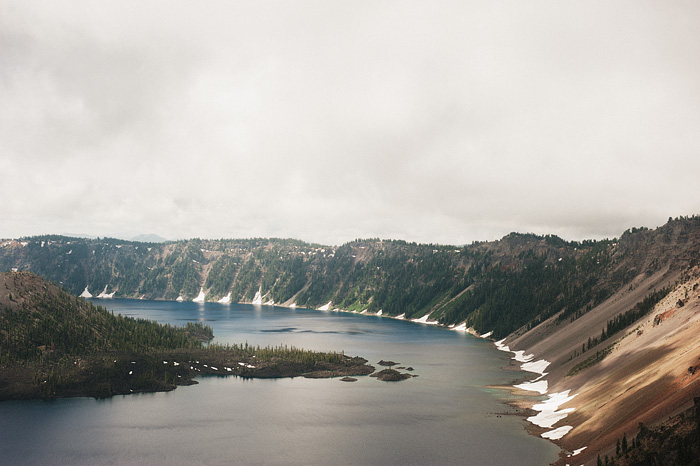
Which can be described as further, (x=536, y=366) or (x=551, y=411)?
(x=536, y=366)

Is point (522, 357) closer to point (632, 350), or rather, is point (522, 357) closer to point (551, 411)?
point (632, 350)

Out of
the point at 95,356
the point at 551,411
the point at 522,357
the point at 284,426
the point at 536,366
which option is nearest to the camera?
the point at 284,426

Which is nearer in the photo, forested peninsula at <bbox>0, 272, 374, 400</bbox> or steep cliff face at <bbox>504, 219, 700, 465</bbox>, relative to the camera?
steep cliff face at <bbox>504, 219, 700, 465</bbox>

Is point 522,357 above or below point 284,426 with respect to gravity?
above

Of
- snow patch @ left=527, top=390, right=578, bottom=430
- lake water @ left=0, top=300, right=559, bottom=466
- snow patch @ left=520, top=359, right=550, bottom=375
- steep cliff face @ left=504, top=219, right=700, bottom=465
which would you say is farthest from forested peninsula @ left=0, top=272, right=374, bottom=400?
steep cliff face @ left=504, top=219, right=700, bottom=465

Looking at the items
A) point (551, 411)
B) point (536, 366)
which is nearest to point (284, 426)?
point (551, 411)

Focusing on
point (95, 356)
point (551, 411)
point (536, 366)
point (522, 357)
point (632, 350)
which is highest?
point (632, 350)

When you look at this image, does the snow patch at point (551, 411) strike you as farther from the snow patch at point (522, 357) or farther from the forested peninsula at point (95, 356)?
the forested peninsula at point (95, 356)

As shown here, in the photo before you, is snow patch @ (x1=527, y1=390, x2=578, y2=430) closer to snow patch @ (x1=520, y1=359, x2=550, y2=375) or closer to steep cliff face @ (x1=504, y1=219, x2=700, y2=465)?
steep cliff face @ (x1=504, y1=219, x2=700, y2=465)
